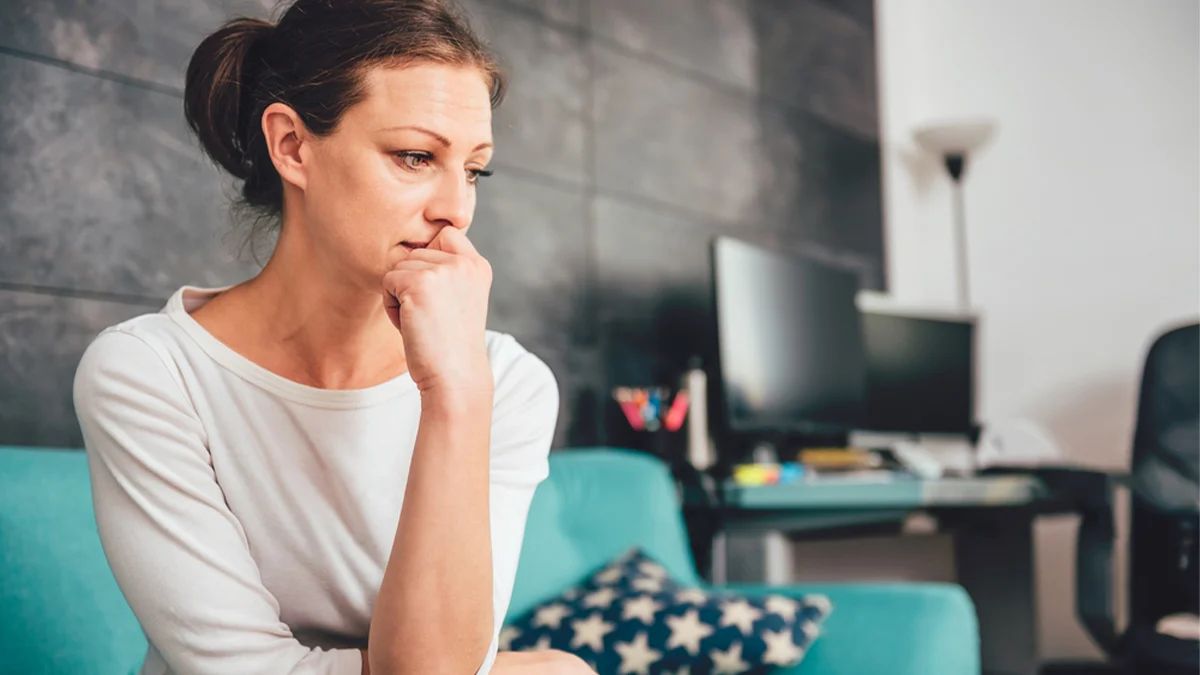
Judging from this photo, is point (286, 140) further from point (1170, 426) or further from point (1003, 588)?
point (1003, 588)

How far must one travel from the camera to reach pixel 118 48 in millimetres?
1482

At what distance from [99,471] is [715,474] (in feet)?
4.95

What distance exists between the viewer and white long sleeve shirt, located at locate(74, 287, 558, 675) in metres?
0.84

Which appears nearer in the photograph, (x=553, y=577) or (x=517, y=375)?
(x=517, y=375)

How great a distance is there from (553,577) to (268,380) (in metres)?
0.82

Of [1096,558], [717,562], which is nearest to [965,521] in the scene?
[1096,558]

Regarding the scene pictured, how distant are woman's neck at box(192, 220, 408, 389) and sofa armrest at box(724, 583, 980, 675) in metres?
0.86

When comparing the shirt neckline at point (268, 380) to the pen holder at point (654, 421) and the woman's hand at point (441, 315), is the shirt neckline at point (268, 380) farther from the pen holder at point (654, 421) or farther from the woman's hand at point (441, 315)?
the pen holder at point (654, 421)

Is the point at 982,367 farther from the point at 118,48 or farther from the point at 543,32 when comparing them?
the point at 118,48

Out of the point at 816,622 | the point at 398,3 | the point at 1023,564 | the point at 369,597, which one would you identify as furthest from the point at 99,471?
the point at 1023,564

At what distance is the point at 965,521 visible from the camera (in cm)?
266

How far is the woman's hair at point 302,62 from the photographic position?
94cm

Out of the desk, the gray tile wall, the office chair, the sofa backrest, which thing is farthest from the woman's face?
the office chair

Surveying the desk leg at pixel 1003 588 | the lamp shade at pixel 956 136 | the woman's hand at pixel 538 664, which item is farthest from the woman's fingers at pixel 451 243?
Result: the lamp shade at pixel 956 136
